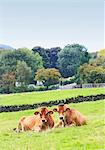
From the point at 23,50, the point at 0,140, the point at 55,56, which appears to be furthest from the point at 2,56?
the point at 0,140

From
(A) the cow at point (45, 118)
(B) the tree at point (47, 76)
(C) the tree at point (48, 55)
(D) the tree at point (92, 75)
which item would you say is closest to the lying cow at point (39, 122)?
(A) the cow at point (45, 118)

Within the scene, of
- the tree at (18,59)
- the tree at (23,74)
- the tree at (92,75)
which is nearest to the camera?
the tree at (92,75)

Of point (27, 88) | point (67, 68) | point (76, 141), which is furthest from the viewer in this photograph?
point (67, 68)

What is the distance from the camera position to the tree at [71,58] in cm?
6419

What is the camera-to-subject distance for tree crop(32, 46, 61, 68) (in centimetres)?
7044

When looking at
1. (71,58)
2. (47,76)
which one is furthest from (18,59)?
(71,58)

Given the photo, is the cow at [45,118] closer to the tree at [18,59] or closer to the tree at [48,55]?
the tree at [18,59]

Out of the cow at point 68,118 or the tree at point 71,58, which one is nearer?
the cow at point 68,118

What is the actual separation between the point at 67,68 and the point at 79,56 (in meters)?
2.62

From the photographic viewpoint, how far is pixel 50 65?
69.9 metres

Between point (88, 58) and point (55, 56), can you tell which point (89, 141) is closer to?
point (88, 58)

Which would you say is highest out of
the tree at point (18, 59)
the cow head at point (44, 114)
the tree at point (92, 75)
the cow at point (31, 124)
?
the tree at point (18, 59)

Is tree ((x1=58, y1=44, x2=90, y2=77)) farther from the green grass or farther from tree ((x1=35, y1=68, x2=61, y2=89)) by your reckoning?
the green grass

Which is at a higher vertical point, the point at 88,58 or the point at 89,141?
the point at 88,58
